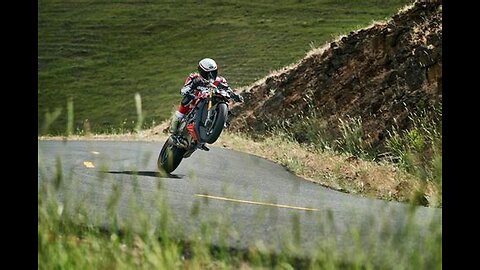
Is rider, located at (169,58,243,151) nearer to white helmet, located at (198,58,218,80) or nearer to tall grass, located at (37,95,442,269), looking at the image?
white helmet, located at (198,58,218,80)

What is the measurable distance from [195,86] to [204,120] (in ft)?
1.63

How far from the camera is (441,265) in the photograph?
356 cm

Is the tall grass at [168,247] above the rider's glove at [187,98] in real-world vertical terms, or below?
above

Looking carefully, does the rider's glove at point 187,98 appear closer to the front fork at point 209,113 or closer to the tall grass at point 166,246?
the front fork at point 209,113

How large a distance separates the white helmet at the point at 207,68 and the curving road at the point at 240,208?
148 cm

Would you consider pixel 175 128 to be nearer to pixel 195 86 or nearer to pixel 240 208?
pixel 195 86

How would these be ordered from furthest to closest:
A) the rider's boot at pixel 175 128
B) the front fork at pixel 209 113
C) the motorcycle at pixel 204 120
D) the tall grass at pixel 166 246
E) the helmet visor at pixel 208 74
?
the helmet visor at pixel 208 74, the front fork at pixel 209 113, the motorcycle at pixel 204 120, the rider's boot at pixel 175 128, the tall grass at pixel 166 246

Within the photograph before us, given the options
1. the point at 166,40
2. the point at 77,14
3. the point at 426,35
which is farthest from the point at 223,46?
the point at 426,35

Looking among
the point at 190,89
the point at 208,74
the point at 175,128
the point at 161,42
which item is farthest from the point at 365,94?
the point at 161,42

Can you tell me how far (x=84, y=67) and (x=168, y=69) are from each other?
9.96 m

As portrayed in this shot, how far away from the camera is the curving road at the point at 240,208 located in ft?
11.9

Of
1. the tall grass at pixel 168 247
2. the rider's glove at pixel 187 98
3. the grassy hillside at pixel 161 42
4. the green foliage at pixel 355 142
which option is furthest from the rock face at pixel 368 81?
the tall grass at pixel 168 247

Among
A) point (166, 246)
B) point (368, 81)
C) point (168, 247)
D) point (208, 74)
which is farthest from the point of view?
point (368, 81)

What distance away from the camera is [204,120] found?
1093 cm
